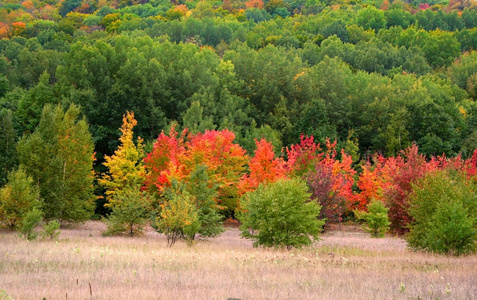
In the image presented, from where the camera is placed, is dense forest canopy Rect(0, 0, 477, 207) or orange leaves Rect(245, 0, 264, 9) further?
orange leaves Rect(245, 0, 264, 9)

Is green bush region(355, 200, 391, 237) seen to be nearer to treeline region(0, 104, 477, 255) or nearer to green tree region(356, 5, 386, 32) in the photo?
treeline region(0, 104, 477, 255)

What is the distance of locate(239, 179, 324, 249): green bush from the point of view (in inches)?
1094

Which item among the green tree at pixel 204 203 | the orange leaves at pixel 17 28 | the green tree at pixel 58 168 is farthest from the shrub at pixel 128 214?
the orange leaves at pixel 17 28

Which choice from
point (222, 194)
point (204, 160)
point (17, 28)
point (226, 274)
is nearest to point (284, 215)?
point (226, 274)

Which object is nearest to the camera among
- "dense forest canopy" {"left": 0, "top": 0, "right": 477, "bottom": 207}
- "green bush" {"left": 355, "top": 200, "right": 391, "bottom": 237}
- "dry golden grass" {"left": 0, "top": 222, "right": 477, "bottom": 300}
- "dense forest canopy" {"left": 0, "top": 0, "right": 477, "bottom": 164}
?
"dry golden grass" {"left": 0, "top": 222, "right": 477, "bottom": 300}

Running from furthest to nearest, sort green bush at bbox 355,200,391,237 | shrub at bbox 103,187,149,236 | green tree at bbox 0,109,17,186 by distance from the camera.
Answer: green tree at bbox 0,109,17,186 → green bush at bbox 355,200,391,237 → shrub at bbox 103,187,149,236

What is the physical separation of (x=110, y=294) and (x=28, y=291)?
7.74 feet

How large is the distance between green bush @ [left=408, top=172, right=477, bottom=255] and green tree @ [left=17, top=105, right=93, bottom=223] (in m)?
24.9

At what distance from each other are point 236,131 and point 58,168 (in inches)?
1030

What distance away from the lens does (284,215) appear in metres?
27.9

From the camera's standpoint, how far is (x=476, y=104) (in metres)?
80.7

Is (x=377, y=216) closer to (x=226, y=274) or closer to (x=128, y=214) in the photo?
(x=128, y=214)

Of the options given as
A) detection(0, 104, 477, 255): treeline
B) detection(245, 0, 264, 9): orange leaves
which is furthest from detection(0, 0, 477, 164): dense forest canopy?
detection(245, 0, 264, 9): orange leaves

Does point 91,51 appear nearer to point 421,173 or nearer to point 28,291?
point 421,173
